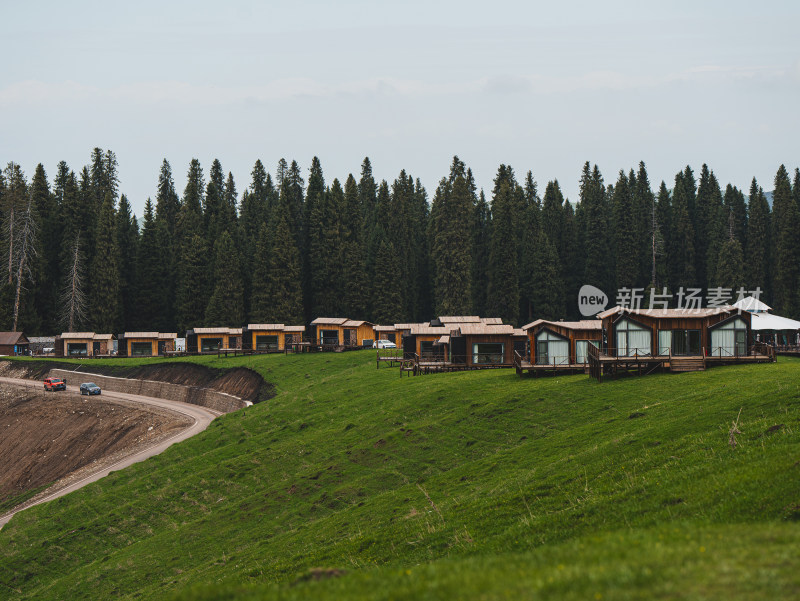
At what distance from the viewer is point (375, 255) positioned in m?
123

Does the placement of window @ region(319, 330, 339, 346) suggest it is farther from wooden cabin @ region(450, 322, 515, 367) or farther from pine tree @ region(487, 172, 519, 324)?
wooden cabin @ region(450, 322, 515, 367)

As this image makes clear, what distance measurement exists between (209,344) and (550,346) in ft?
204

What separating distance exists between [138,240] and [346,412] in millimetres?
99693

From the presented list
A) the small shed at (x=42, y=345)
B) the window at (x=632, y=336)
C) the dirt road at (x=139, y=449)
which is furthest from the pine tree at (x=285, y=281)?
the window at (x=632, y=336)

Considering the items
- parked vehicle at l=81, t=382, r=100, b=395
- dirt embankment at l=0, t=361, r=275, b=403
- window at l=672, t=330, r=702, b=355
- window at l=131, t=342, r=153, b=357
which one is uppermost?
window at l=672, t=330, r=702, b=355

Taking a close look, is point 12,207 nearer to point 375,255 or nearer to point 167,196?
point 167,196

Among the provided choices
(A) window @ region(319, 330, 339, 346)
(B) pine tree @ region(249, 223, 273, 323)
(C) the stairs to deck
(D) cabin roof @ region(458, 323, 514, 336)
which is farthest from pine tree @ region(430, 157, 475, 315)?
(C) the stairs to deck

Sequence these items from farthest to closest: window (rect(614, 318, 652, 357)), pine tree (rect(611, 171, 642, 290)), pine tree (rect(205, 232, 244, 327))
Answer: pine tree (rect(611, 171, 642, 290)) < pine tree (rect(205, 232, 244, 327)) < window (rect(614, 318, 652, 357))

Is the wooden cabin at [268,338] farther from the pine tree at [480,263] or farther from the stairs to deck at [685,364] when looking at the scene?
the stairs to deck at [685,364]

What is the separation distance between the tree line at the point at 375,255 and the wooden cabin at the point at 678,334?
196 feet

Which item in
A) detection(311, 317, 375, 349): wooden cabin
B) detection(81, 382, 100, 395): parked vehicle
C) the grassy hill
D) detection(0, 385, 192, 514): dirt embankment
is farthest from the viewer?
detection(311, 317, 375, 349): wooden cabin

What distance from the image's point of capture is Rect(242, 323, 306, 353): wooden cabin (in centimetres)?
9625

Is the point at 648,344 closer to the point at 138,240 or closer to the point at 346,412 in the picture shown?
the point at 346,412

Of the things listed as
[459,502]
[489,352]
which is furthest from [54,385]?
[459,502]
